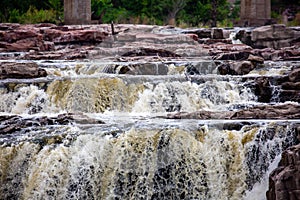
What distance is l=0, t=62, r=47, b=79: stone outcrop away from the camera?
42.4ft

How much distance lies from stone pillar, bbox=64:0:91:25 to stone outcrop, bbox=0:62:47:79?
761cm

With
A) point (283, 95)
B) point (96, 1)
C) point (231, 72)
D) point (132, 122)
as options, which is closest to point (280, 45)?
point (231, 72)

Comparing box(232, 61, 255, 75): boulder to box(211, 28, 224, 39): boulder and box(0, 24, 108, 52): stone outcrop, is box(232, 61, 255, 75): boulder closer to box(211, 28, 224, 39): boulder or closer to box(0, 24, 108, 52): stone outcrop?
box(211, 28, 224, 39): boulder

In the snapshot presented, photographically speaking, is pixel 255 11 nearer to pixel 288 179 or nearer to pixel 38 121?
pixel 38 121

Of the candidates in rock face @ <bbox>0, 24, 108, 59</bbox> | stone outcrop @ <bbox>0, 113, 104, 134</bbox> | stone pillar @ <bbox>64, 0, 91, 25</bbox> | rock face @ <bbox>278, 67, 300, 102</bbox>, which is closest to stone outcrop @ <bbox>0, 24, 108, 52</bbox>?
rock face @ <bbox>0, 24, 108, 59</bbox>

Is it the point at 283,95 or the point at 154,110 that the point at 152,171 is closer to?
the point at 154,110

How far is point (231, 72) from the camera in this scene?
45.3ft

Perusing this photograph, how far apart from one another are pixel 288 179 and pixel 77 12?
44.7ft

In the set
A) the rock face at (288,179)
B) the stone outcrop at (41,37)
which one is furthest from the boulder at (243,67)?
the rock face at (288,179)

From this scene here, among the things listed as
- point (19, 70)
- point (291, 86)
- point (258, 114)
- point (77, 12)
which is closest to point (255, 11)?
point (77, 12)

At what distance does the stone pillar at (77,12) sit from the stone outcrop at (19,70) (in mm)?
7612

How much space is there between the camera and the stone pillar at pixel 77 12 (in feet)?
68.0

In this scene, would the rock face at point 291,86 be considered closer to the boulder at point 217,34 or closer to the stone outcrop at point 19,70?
the stone outcrop at point 19,70

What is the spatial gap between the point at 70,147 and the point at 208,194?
1935 millimetres
